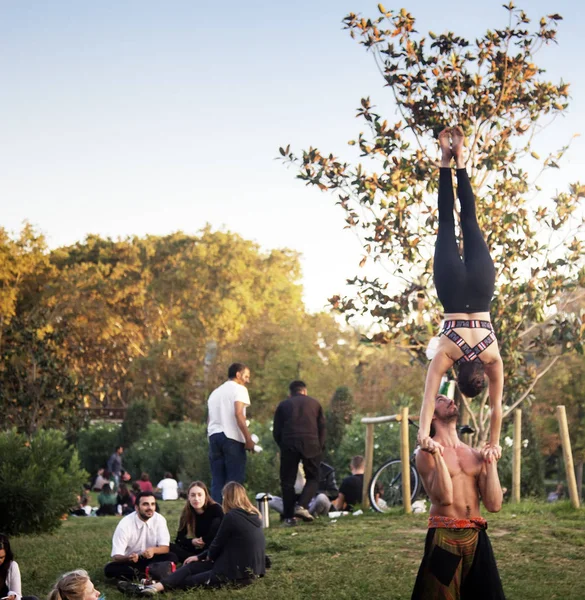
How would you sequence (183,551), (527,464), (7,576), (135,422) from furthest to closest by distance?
(135,422) < (527,464) < (183,551) < (7,576)

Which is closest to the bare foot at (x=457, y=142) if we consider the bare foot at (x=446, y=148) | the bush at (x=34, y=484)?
the bare foot at (x=446, y=148)

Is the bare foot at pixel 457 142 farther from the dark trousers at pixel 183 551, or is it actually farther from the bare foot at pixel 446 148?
the dark trousers at pixel 183 551

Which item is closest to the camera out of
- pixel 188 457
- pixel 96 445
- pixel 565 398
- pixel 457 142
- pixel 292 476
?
pixel 457 142

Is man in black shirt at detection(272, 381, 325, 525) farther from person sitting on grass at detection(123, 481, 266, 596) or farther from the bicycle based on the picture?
person sitting on grass at detection(123, 481, 266, 596)

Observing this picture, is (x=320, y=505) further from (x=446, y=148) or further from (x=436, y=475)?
(x=436, y=475)

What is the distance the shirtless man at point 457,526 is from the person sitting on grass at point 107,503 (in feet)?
43.1

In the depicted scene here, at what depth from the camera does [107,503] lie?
17547 millimetres

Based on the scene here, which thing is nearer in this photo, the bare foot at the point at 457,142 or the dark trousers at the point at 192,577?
the bare foot at the point at 457,142

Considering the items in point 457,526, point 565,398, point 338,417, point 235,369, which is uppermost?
point 565,398

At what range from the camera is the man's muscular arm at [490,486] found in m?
5.04

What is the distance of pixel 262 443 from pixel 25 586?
1271 centimetres

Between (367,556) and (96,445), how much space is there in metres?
24.2

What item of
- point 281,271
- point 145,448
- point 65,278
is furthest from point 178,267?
point 145,448

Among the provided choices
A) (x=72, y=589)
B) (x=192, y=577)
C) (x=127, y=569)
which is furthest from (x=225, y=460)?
(x=72, y=589)
